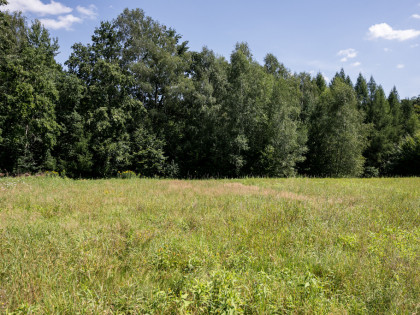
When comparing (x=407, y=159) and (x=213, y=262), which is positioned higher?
(x=407, y=159)

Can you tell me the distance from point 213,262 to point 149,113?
2649 centimetres

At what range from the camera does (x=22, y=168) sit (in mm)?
24047

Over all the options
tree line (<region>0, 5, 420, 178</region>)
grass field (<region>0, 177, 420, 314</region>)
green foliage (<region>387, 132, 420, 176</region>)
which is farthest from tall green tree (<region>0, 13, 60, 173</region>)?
green foliage (<region>387, 132, 420, 176</region>)

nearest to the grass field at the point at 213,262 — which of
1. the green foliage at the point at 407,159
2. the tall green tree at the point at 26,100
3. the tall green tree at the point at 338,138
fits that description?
the tall green tree at the point at 26,100

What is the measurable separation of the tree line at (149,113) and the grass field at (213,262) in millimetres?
19929

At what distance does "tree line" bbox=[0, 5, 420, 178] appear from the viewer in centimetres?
2423

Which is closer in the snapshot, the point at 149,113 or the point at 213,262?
the point at 213,262

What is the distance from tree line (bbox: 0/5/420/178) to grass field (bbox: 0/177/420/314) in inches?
785

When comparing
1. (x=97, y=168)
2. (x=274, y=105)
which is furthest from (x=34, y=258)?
(x=274, y=105)

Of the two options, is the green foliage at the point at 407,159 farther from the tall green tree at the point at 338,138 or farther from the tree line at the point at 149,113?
the tall green tree at the point at 338,138

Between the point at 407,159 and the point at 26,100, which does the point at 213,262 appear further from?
the point at 407,159

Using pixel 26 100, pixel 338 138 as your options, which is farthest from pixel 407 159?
pixel 26 100

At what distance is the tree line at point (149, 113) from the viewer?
24234 mm

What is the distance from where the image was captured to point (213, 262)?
4102 mm
